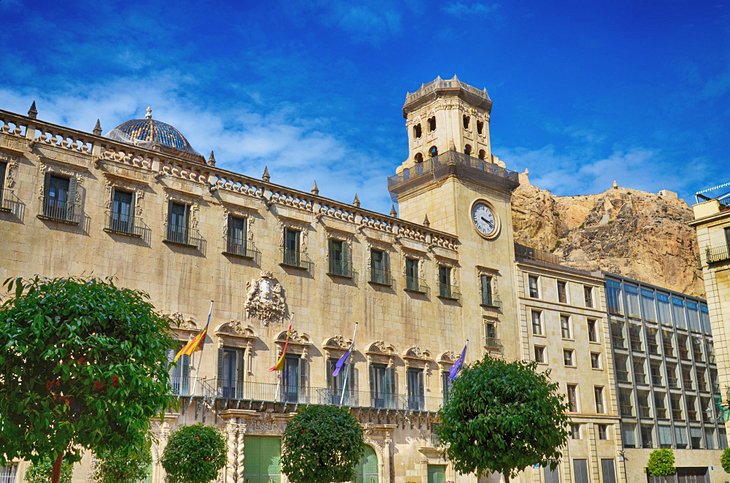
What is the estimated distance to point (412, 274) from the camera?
46.5 meters

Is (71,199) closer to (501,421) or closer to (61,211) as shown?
(61,211)

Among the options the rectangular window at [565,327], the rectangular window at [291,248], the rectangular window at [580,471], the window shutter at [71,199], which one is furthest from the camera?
the rectangular window at [565,327]

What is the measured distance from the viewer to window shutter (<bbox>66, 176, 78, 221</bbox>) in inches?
1324

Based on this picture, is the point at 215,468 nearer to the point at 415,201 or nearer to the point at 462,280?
the point at 462,280

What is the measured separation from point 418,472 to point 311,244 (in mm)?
13354

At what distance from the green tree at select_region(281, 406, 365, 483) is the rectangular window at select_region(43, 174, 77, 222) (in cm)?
1287

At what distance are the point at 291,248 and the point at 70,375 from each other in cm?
2243

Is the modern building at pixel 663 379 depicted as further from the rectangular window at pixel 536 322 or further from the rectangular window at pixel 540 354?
the rectangular window at pixel 536 322

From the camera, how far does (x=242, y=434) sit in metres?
35.6

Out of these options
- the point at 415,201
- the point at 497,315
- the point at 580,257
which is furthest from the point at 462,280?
the point at 580,257

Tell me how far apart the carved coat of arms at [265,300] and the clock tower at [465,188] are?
1321 cm

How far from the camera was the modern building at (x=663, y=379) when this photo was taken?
55688 mm

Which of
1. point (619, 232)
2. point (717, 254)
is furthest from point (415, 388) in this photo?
point (619, 232)

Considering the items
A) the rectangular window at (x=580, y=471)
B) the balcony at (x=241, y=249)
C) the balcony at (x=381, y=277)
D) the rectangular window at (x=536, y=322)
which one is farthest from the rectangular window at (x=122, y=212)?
the rectangular window at (x=580, y=471)
